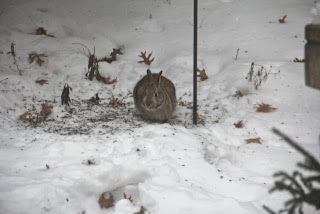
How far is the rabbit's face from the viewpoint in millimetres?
3627

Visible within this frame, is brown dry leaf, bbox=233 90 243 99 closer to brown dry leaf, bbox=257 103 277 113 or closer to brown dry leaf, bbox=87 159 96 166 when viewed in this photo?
brown dry leaf, bbox=257 103 277 113

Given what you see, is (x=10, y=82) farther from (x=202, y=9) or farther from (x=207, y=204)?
(x=202, y=9)

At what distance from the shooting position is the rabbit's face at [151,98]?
363cm

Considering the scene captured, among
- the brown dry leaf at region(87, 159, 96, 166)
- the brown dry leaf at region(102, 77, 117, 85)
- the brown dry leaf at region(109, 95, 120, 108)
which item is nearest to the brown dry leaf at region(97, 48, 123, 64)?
the brown dry leaf at region(102, 77, 117, 85)

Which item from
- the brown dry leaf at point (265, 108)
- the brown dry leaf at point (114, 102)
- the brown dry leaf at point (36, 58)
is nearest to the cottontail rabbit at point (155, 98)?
the brown dry leaf at point (114, 102)

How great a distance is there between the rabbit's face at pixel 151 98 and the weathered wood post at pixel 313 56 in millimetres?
2542

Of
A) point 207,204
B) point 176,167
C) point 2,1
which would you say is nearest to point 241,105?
point 176,167

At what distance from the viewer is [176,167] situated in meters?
2.80

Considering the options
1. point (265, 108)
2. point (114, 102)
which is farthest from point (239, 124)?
point (114, 102)

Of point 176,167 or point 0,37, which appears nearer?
point 176,167

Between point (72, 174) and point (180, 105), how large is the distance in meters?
2.10

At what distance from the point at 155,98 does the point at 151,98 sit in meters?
0.05

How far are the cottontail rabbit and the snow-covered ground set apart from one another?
0.17m

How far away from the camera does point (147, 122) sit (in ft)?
12.7
